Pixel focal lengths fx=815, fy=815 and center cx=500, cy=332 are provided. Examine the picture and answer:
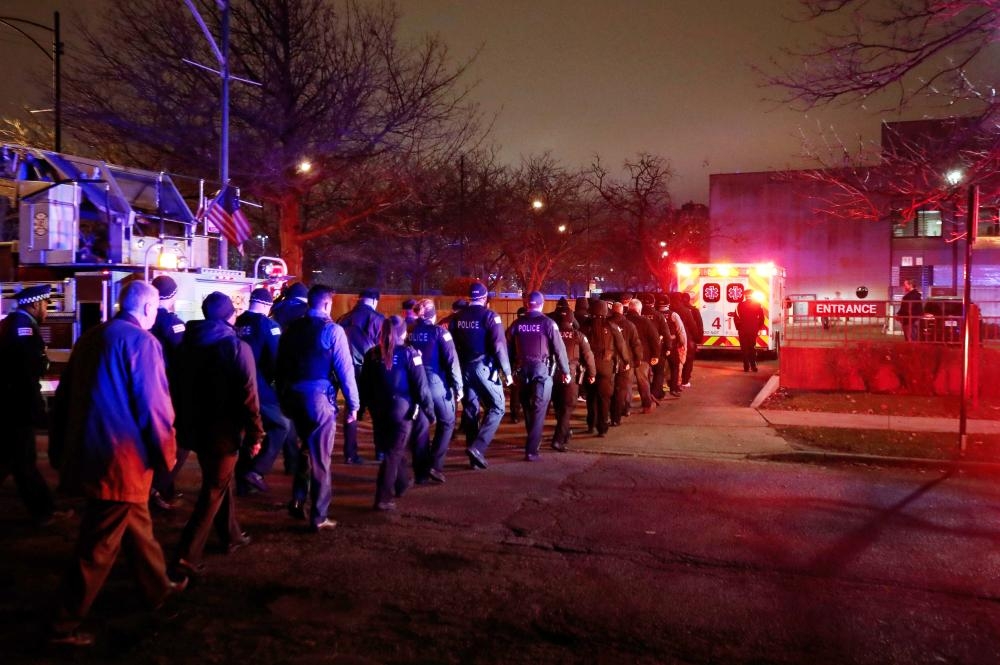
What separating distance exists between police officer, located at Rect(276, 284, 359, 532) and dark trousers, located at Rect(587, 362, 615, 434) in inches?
187

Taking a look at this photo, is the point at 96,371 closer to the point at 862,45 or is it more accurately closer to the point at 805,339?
the point at 862,45

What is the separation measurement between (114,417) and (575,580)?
9.87 ft

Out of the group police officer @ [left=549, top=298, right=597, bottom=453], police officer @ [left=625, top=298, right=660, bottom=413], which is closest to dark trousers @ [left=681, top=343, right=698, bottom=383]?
police officer @ [left=625, top=298, right=660, bottom=413]

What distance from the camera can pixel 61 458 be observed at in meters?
4.38

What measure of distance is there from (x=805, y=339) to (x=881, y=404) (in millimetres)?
1885

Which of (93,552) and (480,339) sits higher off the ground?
(480,339)

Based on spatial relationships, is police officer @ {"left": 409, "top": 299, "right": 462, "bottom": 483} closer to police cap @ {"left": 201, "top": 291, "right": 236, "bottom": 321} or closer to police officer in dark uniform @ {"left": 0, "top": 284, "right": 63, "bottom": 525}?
police cap @ {"left": 201, "top": 291, "right": 236, "bottom": 321}

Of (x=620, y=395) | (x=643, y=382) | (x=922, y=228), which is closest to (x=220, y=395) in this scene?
(x=620, y=395)

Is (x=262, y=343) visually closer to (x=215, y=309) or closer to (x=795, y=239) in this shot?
(x=215, y=309)

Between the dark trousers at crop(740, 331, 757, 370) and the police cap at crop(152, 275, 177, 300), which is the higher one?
the police cap at crop(152, 275, 177, 300)

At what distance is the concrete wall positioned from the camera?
155 feet

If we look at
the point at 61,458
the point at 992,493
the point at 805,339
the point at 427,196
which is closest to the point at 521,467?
the point at 992,493

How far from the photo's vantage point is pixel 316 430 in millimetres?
6289

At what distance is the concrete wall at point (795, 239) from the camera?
47.3 metres
